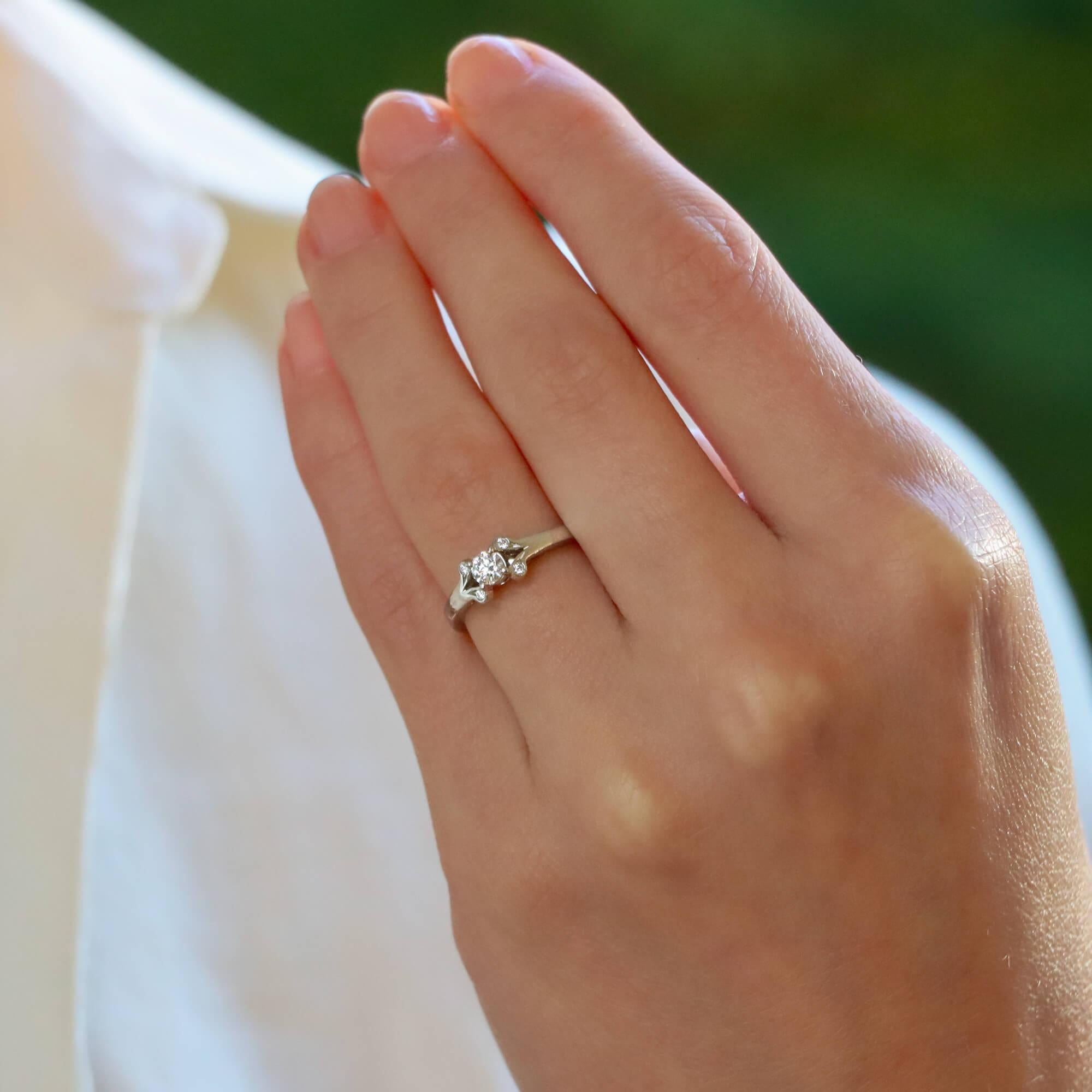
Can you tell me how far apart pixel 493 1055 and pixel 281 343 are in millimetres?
381

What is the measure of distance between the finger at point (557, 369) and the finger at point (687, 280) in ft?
0.04

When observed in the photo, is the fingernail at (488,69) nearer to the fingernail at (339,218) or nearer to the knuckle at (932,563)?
the fingernail at (339,218)

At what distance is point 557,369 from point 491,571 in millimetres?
91

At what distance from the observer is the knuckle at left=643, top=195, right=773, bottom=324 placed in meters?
0.46

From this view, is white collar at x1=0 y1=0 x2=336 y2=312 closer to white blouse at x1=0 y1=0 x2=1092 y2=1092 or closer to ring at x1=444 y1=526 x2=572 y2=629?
white blouse at x1=0 y1=0 x2=1092 y2=1092

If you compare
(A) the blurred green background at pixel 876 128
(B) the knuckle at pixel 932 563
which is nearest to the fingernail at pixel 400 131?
(B) the knuckle at pixel 932 563

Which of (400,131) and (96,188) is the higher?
(96,188)

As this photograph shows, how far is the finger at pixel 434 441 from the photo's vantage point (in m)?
0.45

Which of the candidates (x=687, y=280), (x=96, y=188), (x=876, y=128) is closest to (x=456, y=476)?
(x=687, y=280)

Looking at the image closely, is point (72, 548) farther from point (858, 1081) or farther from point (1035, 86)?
point (1035, 86)

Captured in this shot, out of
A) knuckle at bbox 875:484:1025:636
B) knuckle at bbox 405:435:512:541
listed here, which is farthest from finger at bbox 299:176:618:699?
knuckle at bbox 875:484:1025:636

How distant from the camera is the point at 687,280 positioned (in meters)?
0.46

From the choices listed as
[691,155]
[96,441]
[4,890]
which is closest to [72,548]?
[96,441]

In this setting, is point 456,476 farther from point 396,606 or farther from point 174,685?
point 174,685
